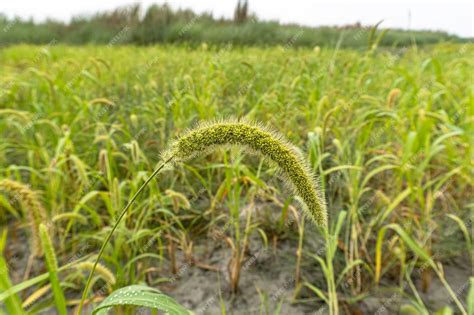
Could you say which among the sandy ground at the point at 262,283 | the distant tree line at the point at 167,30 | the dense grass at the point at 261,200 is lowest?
the sandy ground at the point at 262,283

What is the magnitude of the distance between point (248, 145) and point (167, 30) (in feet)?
37.2

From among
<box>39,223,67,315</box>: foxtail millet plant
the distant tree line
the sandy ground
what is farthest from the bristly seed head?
the distant tree line

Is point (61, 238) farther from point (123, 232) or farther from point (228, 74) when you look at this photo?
point (228, 74)

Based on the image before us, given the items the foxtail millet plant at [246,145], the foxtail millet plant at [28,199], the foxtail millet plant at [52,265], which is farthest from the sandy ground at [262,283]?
the foxtail millet plant at [246,145]

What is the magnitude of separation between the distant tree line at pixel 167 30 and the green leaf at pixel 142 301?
971 cm

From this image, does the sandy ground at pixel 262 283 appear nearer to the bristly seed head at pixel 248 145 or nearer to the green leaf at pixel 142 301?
the green leaf at pixel 142 301

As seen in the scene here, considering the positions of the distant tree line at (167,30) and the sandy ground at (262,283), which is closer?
the sandy ground at (262,283)

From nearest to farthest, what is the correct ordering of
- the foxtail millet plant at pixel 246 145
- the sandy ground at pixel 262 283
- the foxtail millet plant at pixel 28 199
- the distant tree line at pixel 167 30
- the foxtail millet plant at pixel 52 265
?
the foxtail millet plant at pixel 246 145
the foxtail millet plant at pixel 52 265
the foxtail millet plant at pixel 28 199
the sandy ground at pixel 262 283
the distant tree line at pixel 167 30

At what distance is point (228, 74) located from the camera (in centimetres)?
479

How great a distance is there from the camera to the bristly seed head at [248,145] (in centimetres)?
88

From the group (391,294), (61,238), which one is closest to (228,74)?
(61,238)

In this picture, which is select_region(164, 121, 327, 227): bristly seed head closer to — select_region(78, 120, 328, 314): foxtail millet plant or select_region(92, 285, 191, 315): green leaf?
select_region(78, 120, 328, 314): foxtail millet plant

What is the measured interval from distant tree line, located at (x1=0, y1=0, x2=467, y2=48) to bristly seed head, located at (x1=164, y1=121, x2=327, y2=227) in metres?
9.75

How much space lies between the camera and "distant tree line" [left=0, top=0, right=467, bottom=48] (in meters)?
11.2
